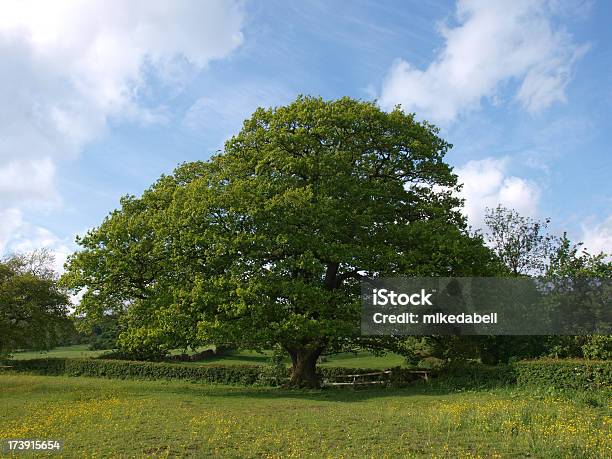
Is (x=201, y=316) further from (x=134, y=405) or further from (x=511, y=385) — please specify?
(x=511, y=385)

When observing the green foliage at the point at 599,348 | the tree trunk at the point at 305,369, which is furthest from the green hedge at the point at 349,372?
the green foliage at the point at 599,348

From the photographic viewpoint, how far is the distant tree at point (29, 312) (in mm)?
44500

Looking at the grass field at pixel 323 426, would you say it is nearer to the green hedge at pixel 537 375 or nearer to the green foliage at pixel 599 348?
the green hedge at pixel 537 375

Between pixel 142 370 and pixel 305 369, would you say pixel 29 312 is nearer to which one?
pixel 142 370

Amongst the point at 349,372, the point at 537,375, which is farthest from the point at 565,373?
the point at 349,372

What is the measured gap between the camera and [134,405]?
22781 millimetres

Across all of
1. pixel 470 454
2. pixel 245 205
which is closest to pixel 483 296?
pixel 245 205

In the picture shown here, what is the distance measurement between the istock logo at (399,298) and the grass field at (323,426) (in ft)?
18.9

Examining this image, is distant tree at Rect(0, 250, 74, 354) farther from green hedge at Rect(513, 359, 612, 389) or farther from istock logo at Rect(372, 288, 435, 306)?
green hedge at Rect(513, 359, 612, 389)

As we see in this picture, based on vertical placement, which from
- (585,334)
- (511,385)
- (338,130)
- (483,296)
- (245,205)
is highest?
(338,130)

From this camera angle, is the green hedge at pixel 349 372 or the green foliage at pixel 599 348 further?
the green foliage at pixel 599 348

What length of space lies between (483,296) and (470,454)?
1922cm
